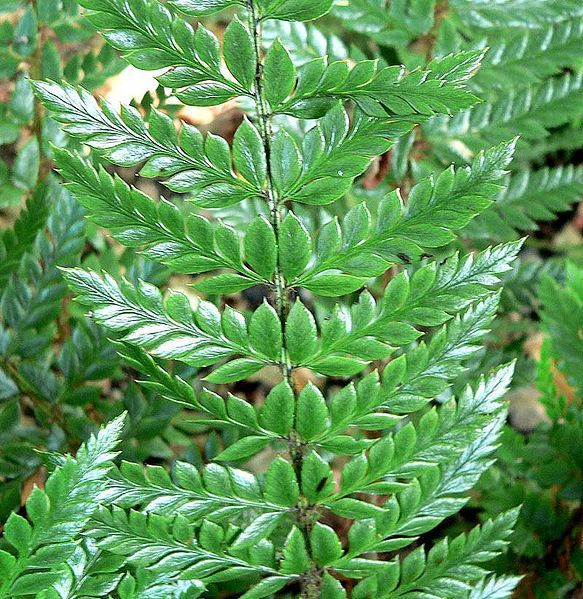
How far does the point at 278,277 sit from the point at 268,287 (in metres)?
0.01

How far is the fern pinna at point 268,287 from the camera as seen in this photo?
0.66 m

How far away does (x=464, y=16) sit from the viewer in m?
1.28

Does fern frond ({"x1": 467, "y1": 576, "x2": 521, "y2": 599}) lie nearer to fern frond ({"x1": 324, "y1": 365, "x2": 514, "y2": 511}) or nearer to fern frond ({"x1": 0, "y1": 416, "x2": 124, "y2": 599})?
fern frond ({"x1": 324, "y1": 365, "x2": 514, "y2": 511})

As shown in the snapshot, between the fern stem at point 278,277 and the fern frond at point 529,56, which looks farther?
the fern frond at point 529,56

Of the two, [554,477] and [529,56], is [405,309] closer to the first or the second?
[554,477]

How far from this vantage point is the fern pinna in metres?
0.66

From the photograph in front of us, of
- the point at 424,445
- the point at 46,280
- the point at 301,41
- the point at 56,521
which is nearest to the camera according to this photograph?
the point at 56,521

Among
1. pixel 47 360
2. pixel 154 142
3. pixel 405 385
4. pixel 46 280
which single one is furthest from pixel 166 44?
pixel 47 360

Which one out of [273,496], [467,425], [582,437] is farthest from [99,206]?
[582,437]

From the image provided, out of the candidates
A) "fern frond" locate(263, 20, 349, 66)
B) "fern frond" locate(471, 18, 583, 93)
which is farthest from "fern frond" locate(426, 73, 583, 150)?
"fern frond" locate(263, 20, 349, 66)

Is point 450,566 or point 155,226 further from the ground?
point 155,226

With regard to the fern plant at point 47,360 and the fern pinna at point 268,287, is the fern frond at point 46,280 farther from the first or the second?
the fern pinna at point 268,287

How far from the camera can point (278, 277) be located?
711 mm

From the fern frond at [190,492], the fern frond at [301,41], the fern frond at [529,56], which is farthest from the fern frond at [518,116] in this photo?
the fern frond at [190,492]
